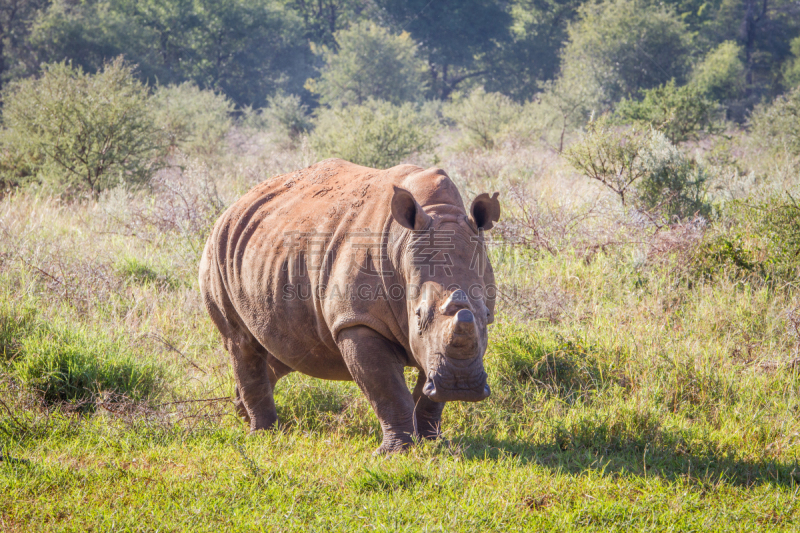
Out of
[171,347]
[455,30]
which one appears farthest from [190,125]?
[455,30]

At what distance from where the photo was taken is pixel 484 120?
19.7 meters

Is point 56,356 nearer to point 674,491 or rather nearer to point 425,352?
point 425,352

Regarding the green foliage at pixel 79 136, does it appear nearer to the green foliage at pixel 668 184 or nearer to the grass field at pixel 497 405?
the grass field at pixel 497 405

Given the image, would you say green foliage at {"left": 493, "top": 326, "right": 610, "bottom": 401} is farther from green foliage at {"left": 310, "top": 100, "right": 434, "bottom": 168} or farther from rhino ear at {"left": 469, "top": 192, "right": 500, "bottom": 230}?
green foliage at {"left": 310, "top": 100, "right": 434, "bottom": 168}

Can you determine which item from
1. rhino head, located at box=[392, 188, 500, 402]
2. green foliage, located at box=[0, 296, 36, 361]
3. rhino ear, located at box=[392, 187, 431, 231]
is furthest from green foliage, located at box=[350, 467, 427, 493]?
green foliage, located at box=[0, 296, 36, 361]

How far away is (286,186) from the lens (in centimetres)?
460

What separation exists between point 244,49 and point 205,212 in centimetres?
3117

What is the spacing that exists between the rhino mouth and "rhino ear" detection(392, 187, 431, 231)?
0.80 meters

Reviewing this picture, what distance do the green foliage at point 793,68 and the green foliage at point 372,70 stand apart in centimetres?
1688

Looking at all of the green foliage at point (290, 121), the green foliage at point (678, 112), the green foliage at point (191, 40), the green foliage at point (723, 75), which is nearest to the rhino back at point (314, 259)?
the green foliage at point (678, 112)

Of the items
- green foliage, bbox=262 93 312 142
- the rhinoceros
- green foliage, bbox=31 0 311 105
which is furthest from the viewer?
green foliage, bbox=31 0 311 105

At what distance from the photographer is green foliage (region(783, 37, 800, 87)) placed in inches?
1103

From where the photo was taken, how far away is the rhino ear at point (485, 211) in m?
3.56

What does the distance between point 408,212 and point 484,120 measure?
Answer: 16870mm
